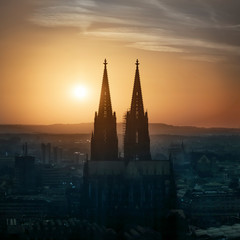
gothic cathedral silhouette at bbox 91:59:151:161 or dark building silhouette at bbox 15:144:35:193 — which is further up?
gothic cathedral silhouette at bbox 91:59:151:161

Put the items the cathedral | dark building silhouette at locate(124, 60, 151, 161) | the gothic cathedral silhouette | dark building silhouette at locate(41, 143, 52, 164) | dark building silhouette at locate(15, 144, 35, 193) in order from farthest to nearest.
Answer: dark building silhouette at locate(41, 143, 52, 164), dark building silhouette at locate(15, 144, 35, 193), dark building silhouette at locate(124, 60, 151, 161), the gothic cathedral silhouette, the cathedral

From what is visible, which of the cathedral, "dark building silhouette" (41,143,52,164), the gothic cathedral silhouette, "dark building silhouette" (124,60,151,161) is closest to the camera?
the cathedral

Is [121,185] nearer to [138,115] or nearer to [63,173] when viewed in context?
[138,115]

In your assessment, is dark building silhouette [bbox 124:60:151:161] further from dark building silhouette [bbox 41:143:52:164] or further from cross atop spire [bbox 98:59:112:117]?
dark building silhouette [bbox 41:143:52:164]

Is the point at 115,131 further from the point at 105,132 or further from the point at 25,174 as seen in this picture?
the point at 25,174

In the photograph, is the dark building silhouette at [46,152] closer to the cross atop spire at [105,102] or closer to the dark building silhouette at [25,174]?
the dark building silhouette at [25,174]

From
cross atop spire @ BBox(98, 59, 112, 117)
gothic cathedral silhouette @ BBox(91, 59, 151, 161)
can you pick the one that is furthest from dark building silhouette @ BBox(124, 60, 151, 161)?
cross atop spire @ BBox(98, 59, 112, 117)

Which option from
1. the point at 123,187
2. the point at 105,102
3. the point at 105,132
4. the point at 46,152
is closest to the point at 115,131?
the point at 105,132

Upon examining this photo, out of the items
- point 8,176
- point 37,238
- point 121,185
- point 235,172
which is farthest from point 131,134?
point 235,172

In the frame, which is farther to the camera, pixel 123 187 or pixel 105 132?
pixel 105 132
